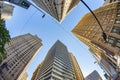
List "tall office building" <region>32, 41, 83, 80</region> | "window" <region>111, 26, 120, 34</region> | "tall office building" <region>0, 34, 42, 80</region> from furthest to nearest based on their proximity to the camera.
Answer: "tall office building" <region>0, 34, 42, 80</region>, "tall office building" <region>32, 41, 83, 80</region>, "window" <region>111, 26, 120, 34</region>

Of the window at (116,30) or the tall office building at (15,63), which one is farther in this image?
the tall office building at (15,63)

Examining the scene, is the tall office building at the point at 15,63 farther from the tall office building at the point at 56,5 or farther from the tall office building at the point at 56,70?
the tall office building at the point at 56,5

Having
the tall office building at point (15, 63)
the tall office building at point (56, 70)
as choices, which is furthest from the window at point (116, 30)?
the tall office building at point (15, 63)

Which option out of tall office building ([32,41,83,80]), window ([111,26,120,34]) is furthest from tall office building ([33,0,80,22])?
tall office building ([32,41,83,80])

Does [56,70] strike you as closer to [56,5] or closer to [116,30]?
[56,5]

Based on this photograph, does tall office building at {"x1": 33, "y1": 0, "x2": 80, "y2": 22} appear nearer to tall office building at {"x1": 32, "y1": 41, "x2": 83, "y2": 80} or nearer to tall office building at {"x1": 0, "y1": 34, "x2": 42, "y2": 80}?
tall office building at {"x1": 32, "y1": 41, "x2": 83, "y2": 80}

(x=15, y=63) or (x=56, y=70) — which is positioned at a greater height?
(x=15, y=63)

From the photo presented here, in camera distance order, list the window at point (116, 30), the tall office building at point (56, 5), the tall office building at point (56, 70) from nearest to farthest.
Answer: the window at point (116, 30) < the tall office building at point (56, 5) < the tall office building at point (56, 70)

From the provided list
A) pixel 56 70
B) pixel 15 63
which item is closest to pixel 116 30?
pixel 56 70

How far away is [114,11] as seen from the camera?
6200cm

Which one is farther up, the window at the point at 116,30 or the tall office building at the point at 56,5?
the tall office building at the point at 56,5

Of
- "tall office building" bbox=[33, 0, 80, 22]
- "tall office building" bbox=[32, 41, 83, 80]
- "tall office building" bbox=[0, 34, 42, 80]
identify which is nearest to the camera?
"tall office building" bbox=[33, 0, 80, 22]

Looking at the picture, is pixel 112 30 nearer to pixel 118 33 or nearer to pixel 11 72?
pixel 118 33

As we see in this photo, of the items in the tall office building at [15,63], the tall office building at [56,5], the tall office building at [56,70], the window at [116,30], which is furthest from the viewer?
the tall office building at [15,63]
